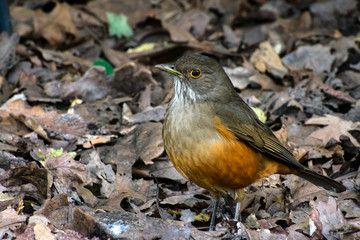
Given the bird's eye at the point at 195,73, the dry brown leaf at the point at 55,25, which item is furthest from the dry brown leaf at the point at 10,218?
the dry brown leaf at the point at 55,25

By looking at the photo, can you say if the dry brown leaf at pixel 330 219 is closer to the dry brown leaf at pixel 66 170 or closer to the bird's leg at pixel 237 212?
the bird's leg at pixel 237 212

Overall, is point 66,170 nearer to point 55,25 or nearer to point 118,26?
point 55,25

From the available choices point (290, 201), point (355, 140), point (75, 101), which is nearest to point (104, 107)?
point (75, 101)

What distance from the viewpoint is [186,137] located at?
212 inches

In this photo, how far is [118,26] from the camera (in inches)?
397

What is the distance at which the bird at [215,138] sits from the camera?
5398mm

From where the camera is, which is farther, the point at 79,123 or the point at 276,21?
the point at 276,21

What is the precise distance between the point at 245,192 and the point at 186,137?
63.6 inches

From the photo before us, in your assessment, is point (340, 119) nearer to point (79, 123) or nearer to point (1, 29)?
point (79, 123)

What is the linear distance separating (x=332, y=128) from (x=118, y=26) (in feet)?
15.5

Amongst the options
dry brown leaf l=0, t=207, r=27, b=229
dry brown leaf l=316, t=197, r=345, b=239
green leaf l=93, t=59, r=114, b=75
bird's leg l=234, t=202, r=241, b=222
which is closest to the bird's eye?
bird's leg l=234, t=202, r=241, b=222

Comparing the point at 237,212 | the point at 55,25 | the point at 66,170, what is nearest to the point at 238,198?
the point at 237,212

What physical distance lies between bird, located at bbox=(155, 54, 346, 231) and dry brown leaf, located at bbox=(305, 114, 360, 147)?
1.03 metres

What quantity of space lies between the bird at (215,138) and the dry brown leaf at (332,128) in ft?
3.37
